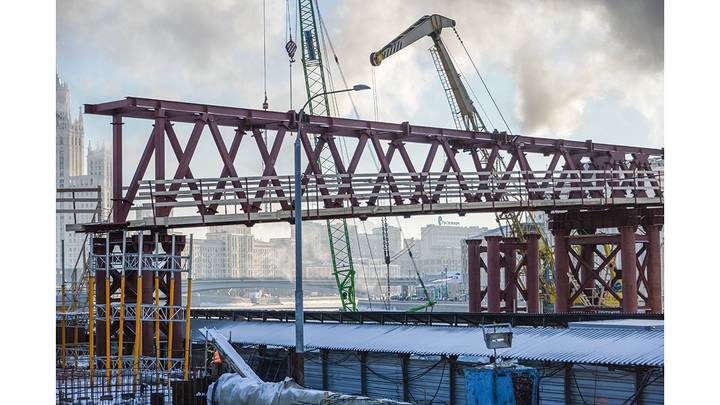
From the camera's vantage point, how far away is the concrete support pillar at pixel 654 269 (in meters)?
40.1

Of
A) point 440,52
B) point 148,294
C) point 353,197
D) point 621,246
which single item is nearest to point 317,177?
point 353,197

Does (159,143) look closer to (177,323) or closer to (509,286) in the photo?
(177,323)

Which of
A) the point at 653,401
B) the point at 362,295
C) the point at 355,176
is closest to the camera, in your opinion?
the point at 653,401

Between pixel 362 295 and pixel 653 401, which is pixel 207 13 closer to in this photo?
pixel 653 401

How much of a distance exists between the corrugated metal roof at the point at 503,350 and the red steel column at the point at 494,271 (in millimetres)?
17454

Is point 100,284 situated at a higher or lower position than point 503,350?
higher

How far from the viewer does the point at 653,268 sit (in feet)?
133

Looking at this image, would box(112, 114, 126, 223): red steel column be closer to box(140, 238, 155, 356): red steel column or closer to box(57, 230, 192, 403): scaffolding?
box(57, 230, 192, 403): scaffolding

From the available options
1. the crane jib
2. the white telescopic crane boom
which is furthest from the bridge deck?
the crane jib

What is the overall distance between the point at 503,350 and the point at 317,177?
914 cm

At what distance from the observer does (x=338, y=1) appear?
96.6 feet
